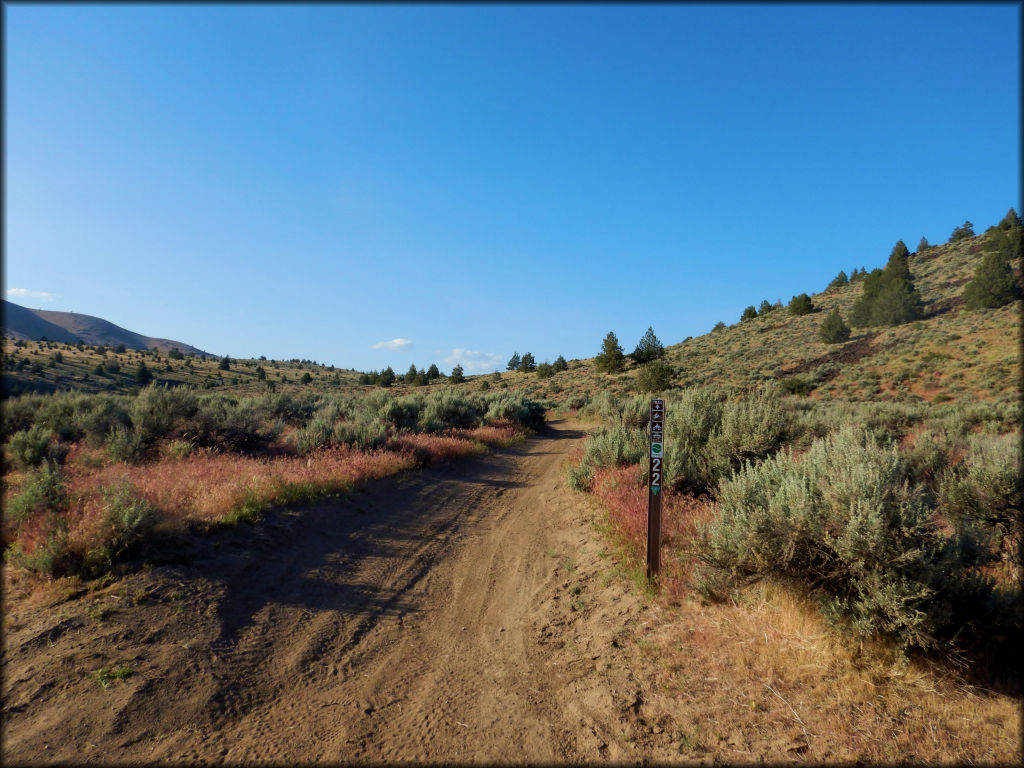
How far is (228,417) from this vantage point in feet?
40.5

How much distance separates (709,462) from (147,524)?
904 centimetres

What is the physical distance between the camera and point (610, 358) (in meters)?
51.8

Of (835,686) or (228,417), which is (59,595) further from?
(228,417)

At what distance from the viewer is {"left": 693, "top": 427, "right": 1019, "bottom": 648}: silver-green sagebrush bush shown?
3.50 meters

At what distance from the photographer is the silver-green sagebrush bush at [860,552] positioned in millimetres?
3502

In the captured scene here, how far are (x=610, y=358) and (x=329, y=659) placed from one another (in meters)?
49.6

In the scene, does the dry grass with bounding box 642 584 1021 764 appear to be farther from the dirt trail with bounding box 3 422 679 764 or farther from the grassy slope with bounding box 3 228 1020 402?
the grassy slope with bounding box 3 228 1020 402

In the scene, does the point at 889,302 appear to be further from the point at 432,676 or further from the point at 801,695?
the point at 432,676

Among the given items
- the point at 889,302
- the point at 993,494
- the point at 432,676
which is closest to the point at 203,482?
the point at 432,676

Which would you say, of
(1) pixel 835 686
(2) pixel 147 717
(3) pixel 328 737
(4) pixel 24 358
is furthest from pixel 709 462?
(4) pixel 24 358

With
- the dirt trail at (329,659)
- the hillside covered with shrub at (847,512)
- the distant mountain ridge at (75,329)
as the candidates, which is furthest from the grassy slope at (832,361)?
the distant mountain ridge at (75,329)

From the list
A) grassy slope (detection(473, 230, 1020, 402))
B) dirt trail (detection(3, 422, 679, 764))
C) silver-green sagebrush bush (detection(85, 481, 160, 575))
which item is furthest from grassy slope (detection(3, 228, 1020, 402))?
silver-green sagebrush bush (detection(85, 481, 160, 575))

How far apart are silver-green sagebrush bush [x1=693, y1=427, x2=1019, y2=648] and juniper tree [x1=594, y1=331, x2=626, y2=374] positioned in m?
47.5

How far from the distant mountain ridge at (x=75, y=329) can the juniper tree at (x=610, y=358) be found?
8727 centimetres
